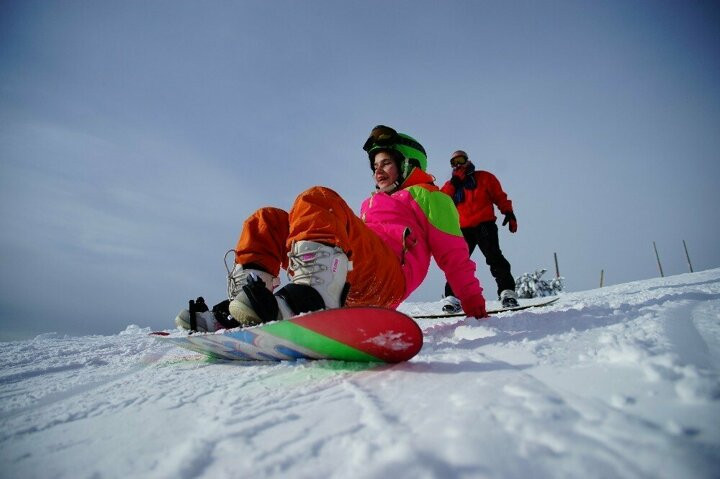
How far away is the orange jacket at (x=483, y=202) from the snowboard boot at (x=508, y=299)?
3.41ft

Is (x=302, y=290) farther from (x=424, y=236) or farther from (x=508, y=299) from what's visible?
(x=508, y=299)

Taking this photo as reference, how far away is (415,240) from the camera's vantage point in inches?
85.9

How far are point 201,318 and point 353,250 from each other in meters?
0.93

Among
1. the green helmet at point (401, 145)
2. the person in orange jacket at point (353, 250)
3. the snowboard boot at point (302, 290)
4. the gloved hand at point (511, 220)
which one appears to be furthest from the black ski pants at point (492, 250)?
the snowboard boot at point (302, 290)

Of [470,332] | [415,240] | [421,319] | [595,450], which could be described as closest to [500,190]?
[421,319]

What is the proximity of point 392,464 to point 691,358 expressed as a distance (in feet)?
2.09

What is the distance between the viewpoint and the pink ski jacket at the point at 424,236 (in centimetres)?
210

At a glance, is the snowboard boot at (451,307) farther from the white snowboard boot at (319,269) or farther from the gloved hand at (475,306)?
the white snowboard boot at (319,269)

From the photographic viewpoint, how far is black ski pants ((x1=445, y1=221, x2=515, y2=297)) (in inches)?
145

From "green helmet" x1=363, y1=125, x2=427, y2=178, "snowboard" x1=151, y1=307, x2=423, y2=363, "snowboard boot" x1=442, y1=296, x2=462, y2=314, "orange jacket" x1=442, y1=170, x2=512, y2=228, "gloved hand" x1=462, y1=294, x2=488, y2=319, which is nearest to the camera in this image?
"snowboard" x1=151, y1=307, x2=423, y2=363

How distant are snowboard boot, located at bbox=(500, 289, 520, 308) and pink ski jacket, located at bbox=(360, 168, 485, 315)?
1358mm

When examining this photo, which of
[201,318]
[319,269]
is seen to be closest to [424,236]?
[319,269]

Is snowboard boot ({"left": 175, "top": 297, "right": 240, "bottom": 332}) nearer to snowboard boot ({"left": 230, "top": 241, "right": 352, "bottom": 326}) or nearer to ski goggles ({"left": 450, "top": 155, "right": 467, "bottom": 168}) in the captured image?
snowboard boot ({"left": 230, "top": 241, "right": 352, "bottom": 326})

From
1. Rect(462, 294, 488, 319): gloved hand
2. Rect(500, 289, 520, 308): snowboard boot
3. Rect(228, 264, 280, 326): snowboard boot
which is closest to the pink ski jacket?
Rect(462, 294, 488, 319): gloved hand
